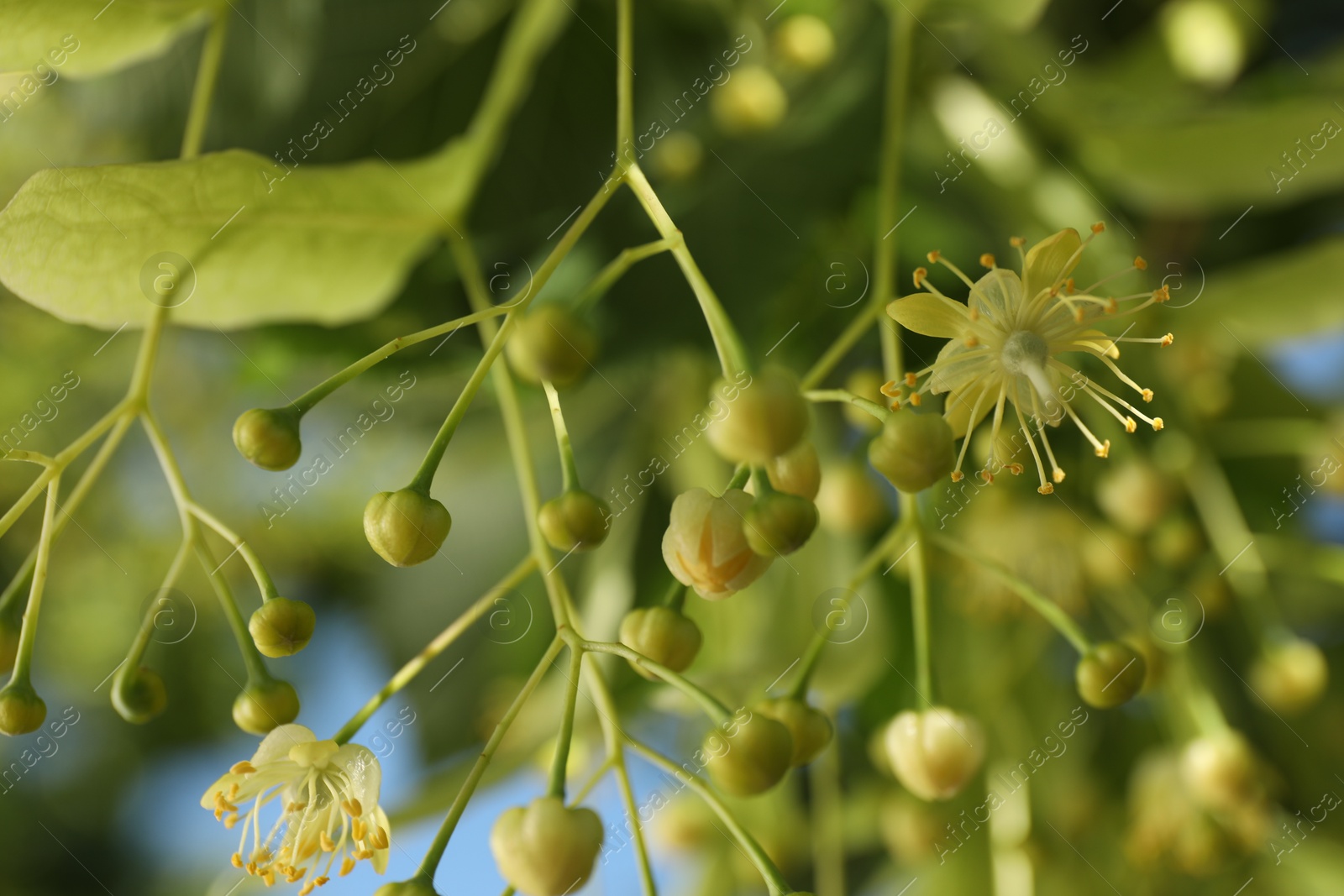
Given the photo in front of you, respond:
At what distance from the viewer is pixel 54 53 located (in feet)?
1.45

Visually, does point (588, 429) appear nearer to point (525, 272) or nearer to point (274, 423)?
point (525, 272)

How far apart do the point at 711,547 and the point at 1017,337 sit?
5.6 inches

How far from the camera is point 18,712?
33cm

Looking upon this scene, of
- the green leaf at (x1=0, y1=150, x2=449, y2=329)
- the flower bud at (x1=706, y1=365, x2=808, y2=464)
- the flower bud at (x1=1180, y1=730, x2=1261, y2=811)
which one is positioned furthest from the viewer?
the flower bud at (x1=1180, y1=730, x2=1261, y2=811)

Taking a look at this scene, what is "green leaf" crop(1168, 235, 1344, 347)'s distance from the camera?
645 millimetres

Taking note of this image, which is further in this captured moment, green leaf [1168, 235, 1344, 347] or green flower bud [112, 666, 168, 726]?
green leaf [1168, 235, 1344, 347]

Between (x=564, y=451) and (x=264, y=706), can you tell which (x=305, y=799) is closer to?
(x=264, y=706)

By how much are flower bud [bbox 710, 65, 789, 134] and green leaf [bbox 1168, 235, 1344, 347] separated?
0.91 feet

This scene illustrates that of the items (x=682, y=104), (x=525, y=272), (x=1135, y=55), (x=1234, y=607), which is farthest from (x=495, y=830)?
(x=1135, y=55)

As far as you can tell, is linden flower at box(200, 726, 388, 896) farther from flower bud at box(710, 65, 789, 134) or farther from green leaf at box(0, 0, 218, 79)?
flower bud at box(710, 65, 789, 134)

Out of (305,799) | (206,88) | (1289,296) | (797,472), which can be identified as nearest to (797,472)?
(797,472)

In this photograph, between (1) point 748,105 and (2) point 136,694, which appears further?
(1) point 748,105

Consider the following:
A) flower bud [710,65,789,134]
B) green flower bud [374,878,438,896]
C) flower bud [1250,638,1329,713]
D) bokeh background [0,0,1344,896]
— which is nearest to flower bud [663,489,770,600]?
green flower bud [374,878,438,896]

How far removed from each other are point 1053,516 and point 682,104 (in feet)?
1.30
